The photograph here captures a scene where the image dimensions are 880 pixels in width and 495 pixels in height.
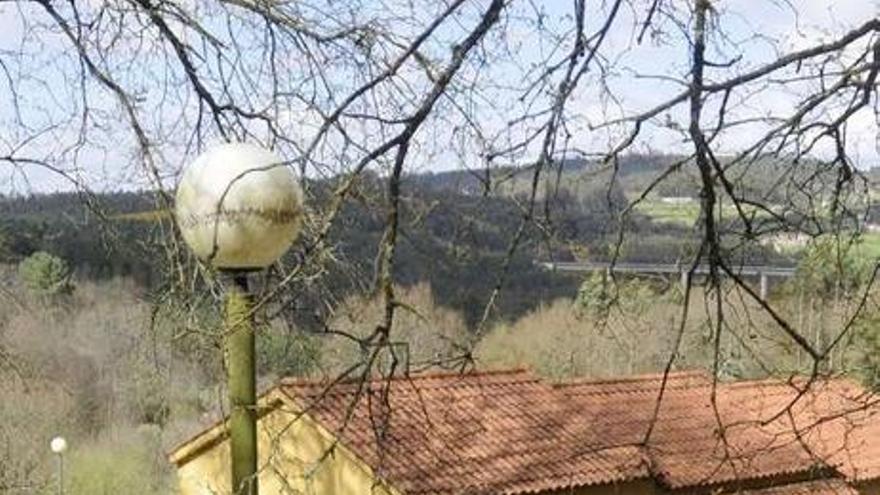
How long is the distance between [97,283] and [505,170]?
26.9 metres

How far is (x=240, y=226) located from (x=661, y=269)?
1.26 meters

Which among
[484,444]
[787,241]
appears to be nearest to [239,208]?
[787,241]

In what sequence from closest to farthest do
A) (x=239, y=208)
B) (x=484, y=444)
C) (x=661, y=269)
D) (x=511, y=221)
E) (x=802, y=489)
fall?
(x=239, y=208) < (x=511, y=221) < (x=661, y=269) < (x=484, y=444) < (x=802, y=489)

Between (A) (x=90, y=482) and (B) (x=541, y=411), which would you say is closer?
(B) (x=541, y=411)

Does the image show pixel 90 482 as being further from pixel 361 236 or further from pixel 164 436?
pixel 361 236

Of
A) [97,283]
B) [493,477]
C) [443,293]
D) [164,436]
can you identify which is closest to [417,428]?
[493,477]

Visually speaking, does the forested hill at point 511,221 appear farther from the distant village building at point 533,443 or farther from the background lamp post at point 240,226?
the distant village building at point 533,443

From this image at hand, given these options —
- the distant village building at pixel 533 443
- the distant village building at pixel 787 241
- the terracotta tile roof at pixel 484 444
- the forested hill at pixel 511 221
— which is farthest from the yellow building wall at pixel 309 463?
the distant village building at pixel 787 241

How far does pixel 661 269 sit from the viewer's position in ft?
10.8

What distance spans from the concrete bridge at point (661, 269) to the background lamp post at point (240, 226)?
2.61 ft

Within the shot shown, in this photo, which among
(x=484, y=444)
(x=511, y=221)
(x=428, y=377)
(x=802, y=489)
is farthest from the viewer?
(x=802, y=489)

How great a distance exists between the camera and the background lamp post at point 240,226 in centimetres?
247

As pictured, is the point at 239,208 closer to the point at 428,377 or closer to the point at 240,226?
the point at 240,226

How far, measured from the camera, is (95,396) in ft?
97.4
